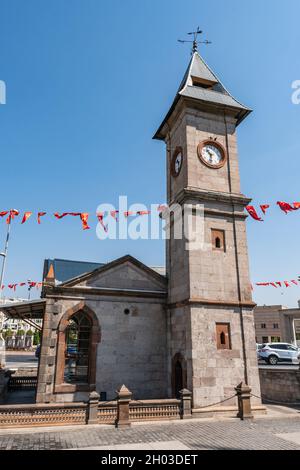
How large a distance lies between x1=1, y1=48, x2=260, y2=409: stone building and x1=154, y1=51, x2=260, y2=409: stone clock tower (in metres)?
0.05

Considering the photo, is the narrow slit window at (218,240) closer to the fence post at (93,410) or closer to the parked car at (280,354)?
the fence post at (93,410)

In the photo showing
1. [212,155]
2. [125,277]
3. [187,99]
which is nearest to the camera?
[125,277]

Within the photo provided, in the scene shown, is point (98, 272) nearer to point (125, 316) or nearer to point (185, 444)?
point (125, 316)

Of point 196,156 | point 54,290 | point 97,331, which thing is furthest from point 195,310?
point 196,156

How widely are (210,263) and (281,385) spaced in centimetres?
838

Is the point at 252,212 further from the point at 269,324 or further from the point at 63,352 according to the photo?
the point at 269,324

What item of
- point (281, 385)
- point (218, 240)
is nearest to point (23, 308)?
point (218, 240)

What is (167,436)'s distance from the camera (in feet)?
33.4

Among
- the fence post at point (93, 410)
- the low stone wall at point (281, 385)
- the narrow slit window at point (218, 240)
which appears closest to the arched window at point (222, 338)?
the narrow slit window at point (218, 240)

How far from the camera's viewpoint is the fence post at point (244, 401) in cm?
1267

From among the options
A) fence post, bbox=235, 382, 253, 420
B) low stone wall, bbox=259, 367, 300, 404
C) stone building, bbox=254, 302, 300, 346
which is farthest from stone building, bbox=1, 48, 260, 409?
stone building, bbox=254, 302, 300, 346

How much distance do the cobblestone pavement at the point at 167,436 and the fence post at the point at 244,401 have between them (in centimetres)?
61

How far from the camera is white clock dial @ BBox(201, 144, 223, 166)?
16734 millimetres

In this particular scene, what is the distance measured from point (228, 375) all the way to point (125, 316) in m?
5.45
